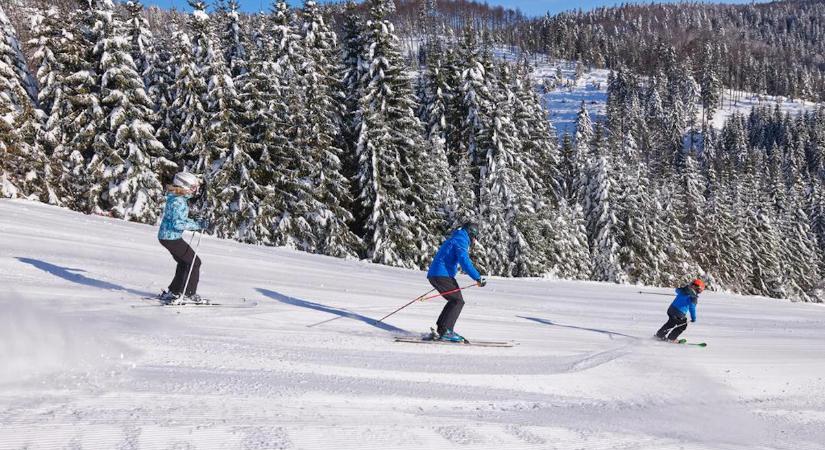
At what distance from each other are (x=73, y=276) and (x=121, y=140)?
19.8 meters

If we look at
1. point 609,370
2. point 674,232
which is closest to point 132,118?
point 609,370

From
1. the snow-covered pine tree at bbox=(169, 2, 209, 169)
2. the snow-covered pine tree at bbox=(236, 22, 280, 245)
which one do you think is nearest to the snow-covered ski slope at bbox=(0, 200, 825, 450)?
the snow-covered pine tree at bbox=(236, 22, 280, 245)

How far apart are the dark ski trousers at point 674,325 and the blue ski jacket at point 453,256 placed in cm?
485

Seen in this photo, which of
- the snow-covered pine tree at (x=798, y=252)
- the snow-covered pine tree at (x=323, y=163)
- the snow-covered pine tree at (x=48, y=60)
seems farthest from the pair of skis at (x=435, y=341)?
the snow-covered pine tree at (x=798, y=252)

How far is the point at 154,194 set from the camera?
1158 inches

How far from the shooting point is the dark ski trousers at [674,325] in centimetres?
1120

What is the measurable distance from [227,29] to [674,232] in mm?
38214

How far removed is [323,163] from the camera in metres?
31.9

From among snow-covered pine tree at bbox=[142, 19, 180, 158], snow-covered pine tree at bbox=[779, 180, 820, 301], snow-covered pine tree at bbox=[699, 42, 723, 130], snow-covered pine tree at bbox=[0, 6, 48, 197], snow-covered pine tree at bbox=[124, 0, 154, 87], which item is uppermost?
snow-covered pine tree at bbox=[699, 42, 723, 130]

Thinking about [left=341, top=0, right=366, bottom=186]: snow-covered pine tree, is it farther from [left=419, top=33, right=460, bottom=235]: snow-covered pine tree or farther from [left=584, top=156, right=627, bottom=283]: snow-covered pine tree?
[left=584, top=156, right=627, bottom=283]: snow-covered pine tree

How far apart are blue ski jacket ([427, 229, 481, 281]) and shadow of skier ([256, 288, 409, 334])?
132cm

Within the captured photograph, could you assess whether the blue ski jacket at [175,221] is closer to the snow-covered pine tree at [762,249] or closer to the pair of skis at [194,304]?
the pair of skis at [194,304]

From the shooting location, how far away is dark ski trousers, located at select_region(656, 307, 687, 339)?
441 inches

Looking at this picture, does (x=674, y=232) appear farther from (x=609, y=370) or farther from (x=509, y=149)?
(x=609, y=370)
